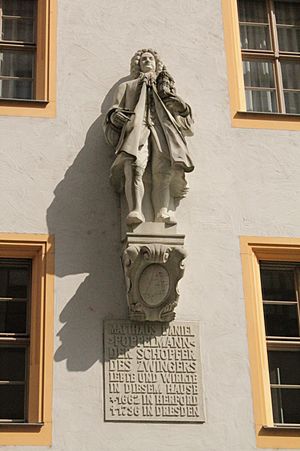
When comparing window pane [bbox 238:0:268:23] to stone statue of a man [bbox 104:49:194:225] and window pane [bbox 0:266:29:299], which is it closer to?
stone statue of a man [bbox 104:49:194:225]

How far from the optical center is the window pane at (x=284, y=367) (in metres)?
11.8

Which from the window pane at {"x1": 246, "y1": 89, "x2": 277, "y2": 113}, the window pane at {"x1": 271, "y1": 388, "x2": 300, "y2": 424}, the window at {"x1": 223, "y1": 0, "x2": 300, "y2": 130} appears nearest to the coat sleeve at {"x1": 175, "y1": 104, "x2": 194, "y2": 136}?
the window at {"x1": 223, "y1": 0, "x2": 300, "y2": 130}

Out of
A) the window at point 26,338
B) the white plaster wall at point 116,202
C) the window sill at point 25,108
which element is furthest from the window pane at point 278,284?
the window sill at point 25,108

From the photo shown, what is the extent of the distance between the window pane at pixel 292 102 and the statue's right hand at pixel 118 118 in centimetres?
215

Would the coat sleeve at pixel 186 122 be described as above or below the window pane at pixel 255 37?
below

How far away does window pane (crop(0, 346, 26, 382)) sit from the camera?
11367 millimetres

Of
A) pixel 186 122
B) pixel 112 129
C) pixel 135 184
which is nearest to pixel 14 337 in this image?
pixel 135 184

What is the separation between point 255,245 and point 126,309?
149 cm

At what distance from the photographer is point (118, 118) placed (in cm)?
1209

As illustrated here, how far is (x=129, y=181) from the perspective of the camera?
11805 mm

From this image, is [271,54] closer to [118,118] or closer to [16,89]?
[118,118]

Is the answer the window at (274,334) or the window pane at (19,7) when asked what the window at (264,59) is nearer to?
the window at (274,334)

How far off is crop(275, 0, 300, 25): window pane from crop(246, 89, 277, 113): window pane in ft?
3.08

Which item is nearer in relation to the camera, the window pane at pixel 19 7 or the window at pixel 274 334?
the window at pixel 274 334
